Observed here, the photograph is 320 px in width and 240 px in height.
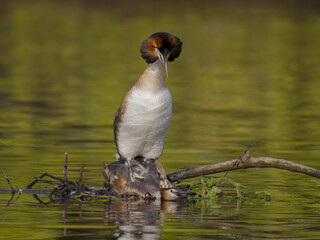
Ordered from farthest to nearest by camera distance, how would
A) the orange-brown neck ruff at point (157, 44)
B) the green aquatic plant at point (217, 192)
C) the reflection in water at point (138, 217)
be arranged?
the green aquatic plant at point (217, 192)
the orange-brown neck ruff at point (157, 44)
the reflection in water at point (138, 217)

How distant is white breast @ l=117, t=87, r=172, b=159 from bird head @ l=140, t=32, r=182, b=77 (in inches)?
13.5

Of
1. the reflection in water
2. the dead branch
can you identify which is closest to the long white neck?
the reflection in water

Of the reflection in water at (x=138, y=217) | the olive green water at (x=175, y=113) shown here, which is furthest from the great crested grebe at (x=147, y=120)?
the olive green water at (x=175, y=113)

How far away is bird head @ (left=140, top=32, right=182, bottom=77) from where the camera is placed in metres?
10.3

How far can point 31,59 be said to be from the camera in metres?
32.8

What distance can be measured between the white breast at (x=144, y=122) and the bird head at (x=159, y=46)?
1.13ft

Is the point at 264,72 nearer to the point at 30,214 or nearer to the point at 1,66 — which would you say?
the point at 1,66

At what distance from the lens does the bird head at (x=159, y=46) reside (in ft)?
33.8

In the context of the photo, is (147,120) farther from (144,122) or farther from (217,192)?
(217,192)

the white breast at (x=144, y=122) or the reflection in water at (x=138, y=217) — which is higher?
the white breast at (x=144, y=122)

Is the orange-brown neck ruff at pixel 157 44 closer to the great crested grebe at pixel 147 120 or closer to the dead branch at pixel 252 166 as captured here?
the great crested grebe at pixel 147 120

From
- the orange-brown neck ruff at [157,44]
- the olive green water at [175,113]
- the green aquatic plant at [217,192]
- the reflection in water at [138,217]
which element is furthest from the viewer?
the green aquatic plant at [217,192]

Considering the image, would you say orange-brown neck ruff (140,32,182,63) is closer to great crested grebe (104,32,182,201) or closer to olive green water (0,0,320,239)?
great crested grebe (104,32,182,201)

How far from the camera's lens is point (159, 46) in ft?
33.9
